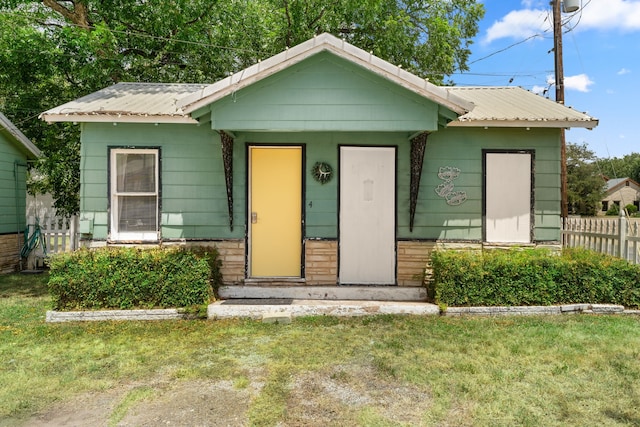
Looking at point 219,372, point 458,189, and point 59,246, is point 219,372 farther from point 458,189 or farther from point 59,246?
point 59,246

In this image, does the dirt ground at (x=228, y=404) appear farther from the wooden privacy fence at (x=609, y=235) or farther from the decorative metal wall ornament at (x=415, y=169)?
the wooden privacy fence at (x=609, y=235)

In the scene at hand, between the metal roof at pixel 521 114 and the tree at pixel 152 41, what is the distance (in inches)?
322

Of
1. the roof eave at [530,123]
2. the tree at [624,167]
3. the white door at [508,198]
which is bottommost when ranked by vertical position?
the white door at [508,198]

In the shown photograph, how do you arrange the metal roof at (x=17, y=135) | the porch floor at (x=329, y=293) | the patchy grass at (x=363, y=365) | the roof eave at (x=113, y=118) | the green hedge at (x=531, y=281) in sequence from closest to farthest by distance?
the patchy grass at (x=363, y=365), the green hedge at (x=531, y=281), the roof eave at (x=113, y=118), the porch floor at (x=329, y=293), the metal roof at (x=17, y=135)

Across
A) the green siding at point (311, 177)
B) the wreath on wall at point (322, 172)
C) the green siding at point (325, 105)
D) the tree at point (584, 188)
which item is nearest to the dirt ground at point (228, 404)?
the green siding at point (325, 105)

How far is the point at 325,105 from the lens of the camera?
5961 millimetres

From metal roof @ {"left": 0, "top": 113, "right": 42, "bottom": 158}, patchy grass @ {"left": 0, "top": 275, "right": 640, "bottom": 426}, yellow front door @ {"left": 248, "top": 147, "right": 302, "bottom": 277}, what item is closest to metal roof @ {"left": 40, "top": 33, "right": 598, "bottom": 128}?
yellow front door @ {"left": 248, "top": 147, "right": 302, "bottom": 277}

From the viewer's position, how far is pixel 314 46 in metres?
5.84

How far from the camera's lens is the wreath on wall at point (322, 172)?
7203mm

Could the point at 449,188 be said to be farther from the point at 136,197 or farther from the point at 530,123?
the point at 136,197

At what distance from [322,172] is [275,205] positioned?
103 centimetres

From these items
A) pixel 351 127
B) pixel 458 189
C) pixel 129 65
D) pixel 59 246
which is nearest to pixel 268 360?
pixel 351 127

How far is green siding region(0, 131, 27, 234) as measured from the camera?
413 inches

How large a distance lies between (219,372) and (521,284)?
4.73 metres
